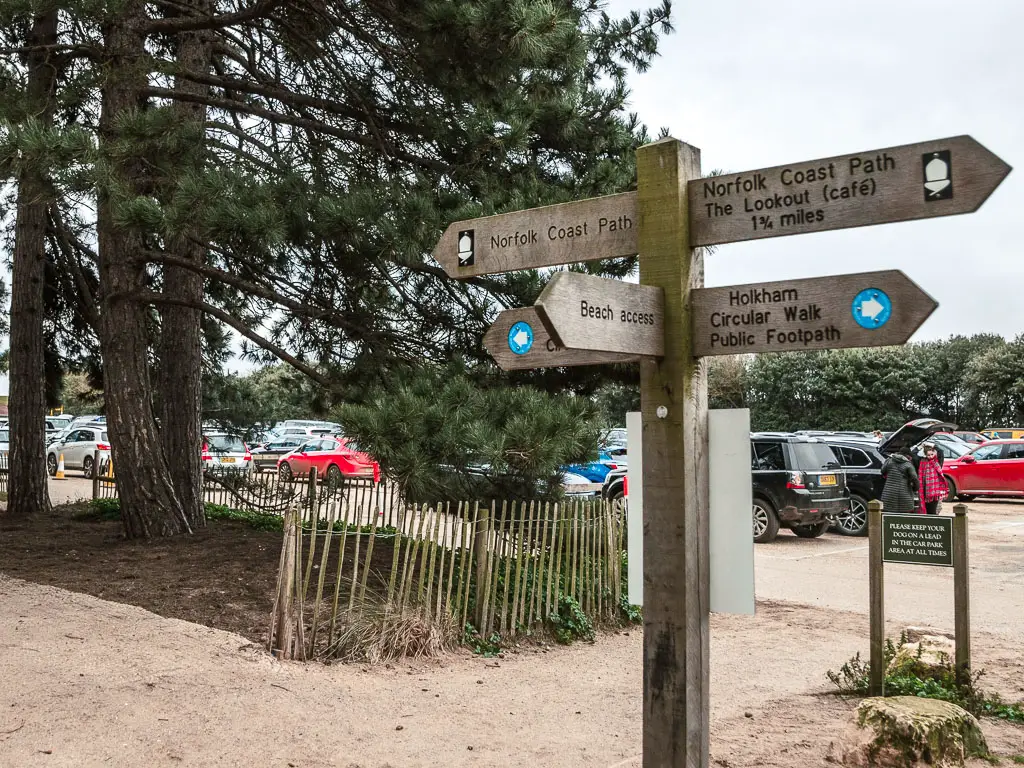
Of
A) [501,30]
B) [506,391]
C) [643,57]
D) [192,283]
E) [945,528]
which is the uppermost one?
[643,57]

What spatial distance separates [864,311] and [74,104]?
309 inches

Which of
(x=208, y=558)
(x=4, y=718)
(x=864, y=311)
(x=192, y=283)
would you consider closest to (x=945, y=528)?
(x=864, y=311)

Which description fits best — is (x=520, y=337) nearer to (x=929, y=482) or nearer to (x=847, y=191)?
(x=847, y=191)

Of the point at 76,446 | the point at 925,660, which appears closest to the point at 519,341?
the point at 925,660

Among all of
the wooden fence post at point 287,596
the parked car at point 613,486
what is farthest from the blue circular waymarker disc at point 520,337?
the parked car at point 613,486

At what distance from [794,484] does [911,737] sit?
10.1 m

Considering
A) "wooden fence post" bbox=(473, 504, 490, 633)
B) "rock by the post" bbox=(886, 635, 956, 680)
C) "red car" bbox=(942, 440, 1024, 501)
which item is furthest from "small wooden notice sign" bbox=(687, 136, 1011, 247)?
"red car" bbox=(942, 440, 1024, 501)

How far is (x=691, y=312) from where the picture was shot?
3.62 m

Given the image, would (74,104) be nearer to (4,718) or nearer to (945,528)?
(4,718)

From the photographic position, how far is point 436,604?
7.18 m

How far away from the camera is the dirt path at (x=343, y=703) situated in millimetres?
4766

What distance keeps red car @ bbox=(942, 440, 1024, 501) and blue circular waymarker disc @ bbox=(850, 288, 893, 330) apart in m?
19.8

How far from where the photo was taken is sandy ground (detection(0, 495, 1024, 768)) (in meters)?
4.78

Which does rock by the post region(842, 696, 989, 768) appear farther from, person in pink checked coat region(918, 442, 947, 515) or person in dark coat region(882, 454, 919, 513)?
person in pink checked coat region(918, 442, 947, 515)
